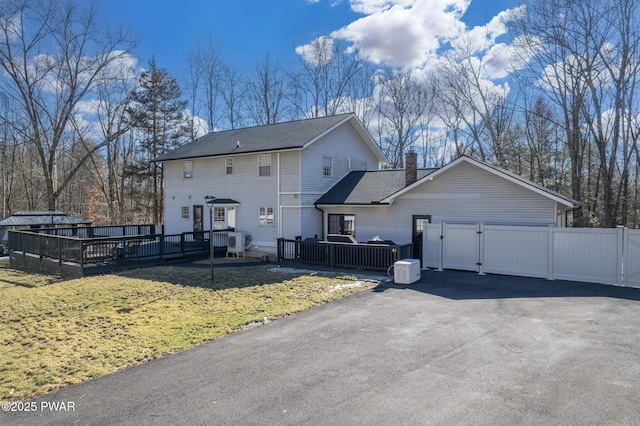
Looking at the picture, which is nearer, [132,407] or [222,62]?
[132,407]

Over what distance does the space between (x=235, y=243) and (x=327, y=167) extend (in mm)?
5975

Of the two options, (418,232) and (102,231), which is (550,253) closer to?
(418,232)

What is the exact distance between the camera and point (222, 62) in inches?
1400

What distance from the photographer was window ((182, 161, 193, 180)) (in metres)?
21.3

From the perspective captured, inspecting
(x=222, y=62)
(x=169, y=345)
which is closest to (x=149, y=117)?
(x=222, y=62)

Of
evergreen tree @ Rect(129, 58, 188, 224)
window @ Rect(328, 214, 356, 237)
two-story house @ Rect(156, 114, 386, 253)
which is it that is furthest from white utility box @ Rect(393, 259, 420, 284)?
evergreen tree @ Rect(129, 58, 188, 224)

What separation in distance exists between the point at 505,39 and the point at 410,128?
11.5 metres

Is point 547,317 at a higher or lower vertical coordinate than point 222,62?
lower

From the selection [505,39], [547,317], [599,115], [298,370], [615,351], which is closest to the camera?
[298,370]

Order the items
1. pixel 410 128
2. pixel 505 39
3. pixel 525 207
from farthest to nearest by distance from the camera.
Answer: pixel 410 128 → pixel 505 39 → pixel 525 207

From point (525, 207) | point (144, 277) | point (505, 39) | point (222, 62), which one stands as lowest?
point (144, 277)

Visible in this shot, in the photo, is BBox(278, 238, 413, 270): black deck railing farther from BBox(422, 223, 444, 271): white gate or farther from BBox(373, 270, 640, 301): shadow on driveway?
BBox(373, 270, 640, 301): shadow on driveway

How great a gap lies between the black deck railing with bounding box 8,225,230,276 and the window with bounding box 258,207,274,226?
2.03 meters

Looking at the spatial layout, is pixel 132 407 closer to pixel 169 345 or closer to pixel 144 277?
pixel 169 345
